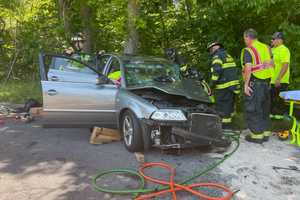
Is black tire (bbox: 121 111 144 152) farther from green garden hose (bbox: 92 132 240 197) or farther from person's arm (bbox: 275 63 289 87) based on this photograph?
person's arm (bbox: 275 63 289 87)

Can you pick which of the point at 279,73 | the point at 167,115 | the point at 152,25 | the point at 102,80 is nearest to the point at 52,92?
the point at 102,80

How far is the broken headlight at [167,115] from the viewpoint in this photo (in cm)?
509

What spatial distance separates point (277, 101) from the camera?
737cm

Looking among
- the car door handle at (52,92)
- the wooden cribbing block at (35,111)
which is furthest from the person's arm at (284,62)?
the wooden cribbing block at (35,111)

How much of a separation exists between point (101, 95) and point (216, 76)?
2265 millimetres

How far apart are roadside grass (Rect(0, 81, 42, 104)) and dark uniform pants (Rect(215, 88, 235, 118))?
5.53 metres

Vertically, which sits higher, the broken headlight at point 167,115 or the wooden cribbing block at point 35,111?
the broken headlight at point 167,115

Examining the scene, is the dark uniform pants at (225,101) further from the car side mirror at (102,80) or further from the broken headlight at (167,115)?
the car side mirror at (102,80)

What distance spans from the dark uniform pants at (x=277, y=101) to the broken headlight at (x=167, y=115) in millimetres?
2990

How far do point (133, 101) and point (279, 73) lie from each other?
10.7ft

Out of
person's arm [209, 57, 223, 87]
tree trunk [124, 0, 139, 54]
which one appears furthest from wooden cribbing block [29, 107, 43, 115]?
person's arm [209, 57, 223, 87]

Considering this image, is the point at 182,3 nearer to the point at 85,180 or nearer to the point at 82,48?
the point at 82,48

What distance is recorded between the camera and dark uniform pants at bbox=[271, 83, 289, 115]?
7234 millimetres

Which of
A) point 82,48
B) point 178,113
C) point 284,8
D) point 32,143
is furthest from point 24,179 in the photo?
point 82,48
